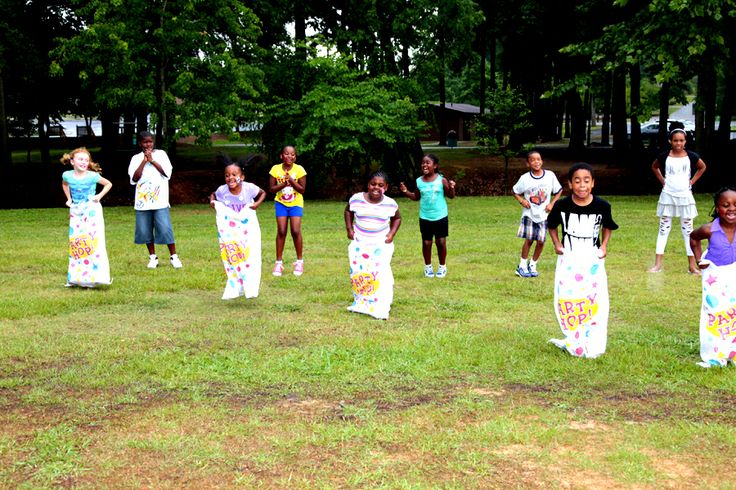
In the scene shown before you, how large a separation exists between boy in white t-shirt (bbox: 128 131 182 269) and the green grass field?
0.78 m

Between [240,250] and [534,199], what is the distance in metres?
4.37

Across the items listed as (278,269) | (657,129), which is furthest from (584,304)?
(657,129)

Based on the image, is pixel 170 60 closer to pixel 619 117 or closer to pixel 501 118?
pixel 501 118

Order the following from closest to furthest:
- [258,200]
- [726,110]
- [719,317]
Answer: [719,317]
[258,200]
[726,110]

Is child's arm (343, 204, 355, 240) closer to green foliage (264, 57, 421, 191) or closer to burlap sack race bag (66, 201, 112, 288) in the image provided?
burlap sack race bag (66, 201, 112, 288)

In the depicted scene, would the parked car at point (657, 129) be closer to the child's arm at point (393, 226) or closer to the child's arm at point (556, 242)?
the child's arm at point (393, 226)

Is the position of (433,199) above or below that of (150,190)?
below

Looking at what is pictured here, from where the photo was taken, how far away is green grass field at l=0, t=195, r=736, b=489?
5297 millimetres

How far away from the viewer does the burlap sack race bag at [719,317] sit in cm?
738

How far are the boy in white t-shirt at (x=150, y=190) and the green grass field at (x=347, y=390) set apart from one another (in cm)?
78

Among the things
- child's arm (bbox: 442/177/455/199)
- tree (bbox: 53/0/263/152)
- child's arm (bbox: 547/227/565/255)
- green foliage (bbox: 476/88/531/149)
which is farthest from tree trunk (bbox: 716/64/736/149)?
child's arm (bbox: 547/227/565/255)

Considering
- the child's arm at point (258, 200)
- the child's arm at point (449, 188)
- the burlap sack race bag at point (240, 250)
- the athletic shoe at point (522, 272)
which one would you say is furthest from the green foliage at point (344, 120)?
the burlap sack race bag at point (240, 250)

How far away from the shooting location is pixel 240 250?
9.98m

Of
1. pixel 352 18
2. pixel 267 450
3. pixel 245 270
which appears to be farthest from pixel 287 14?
pixel 267 450
